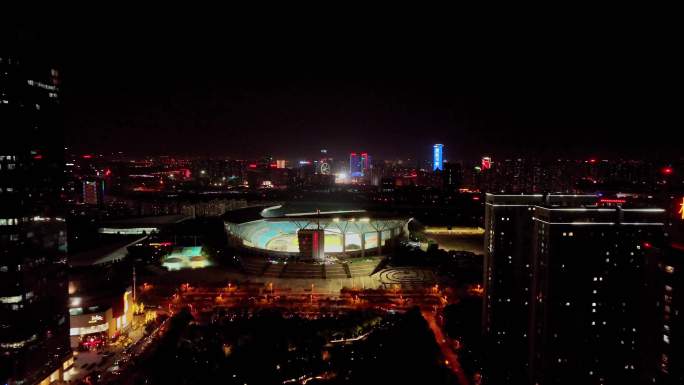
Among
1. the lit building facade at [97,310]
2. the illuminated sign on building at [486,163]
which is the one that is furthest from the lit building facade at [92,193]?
the illuminated sign on building at [486,163]

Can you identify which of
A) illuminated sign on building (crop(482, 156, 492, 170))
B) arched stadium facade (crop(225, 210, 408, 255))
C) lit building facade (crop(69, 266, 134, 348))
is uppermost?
illuminated sign on building (crop(482, 156, 492, 170))

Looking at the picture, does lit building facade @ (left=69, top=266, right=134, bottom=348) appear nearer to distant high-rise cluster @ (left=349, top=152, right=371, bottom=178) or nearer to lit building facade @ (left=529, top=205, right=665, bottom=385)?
lit building facade @ (left=529, top=205, right=665, bottom=385)

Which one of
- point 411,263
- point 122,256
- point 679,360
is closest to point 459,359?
point 679,360

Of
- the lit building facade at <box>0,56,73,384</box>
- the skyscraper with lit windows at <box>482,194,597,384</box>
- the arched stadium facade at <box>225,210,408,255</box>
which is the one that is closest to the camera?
the lit building facade at <box>0,56,73,384</box>

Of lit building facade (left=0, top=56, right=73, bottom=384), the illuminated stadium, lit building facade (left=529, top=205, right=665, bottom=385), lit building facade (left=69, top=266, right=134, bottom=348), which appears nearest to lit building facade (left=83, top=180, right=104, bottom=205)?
the illuminated stadium

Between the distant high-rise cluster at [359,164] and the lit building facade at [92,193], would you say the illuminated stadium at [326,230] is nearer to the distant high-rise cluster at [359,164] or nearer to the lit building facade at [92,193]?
the lit building facade at [92,193]

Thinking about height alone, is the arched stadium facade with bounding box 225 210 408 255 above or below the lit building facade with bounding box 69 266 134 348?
above

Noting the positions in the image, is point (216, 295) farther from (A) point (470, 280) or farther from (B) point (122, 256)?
(A) point (470, 280)
